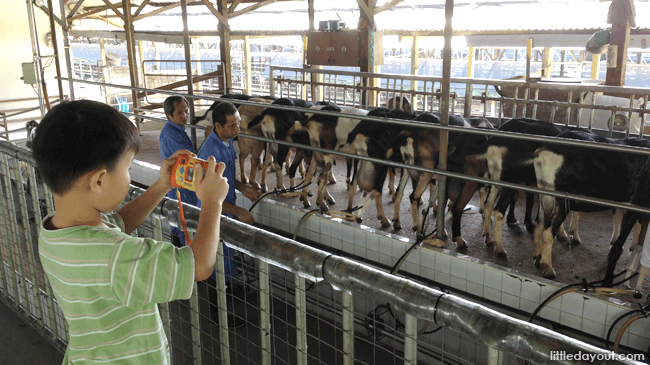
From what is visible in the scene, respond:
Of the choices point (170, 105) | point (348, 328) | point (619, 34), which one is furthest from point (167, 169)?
point (619, 34)

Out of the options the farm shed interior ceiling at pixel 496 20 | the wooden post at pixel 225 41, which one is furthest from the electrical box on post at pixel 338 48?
the wooden post at pixel 225 41

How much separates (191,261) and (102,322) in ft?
1.05

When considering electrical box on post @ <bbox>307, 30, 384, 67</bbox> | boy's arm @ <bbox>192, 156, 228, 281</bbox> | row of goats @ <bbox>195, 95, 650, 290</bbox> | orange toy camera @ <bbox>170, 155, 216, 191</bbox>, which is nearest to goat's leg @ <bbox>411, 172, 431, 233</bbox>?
row of goats @ <bbox>195, 95, 650, 290</bbox>

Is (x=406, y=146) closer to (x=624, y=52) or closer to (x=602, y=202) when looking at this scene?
(x=602, y=202)

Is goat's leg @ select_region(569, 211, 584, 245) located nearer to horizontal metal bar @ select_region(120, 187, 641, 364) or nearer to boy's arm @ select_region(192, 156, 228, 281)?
horizontal metal bar @ select_region(120, 187, 641, 364)

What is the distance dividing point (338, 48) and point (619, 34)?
4.04 metres

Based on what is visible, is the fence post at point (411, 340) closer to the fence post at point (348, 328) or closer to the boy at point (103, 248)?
the fence post at point (348, 328)

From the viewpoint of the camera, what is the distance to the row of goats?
3732mm

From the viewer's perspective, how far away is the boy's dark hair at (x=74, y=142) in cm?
124

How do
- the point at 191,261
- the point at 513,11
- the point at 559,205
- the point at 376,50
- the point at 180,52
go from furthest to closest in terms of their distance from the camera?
the point at 180,52
the point at 513,11
the point at 376,50
the point at 559,205
the point at 191,261

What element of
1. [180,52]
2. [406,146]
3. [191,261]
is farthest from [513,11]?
[180,52]

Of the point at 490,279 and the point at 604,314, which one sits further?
the point at 490,279

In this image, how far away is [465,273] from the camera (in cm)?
400

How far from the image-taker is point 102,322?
1336mm
